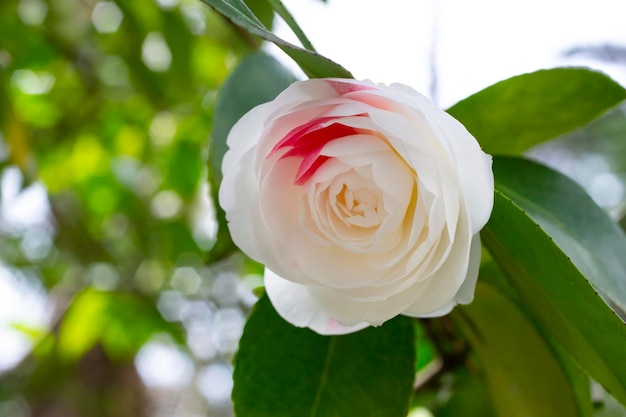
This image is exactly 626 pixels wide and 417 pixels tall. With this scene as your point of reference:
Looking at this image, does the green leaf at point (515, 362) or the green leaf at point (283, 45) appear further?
the green leaf at point (515, 362)

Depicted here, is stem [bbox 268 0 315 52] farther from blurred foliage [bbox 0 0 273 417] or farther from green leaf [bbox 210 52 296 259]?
blurred foliage [bbox 0 0 273 417]

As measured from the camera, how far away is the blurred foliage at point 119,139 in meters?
0.97

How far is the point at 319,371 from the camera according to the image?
1.11ft

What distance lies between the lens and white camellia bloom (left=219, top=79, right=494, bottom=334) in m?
0.23

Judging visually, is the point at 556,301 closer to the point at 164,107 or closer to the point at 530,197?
the point at 530,197

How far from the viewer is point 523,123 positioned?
0.38 metres

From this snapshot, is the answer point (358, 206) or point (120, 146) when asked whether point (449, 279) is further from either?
point (120, 146)

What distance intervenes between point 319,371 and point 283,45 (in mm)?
181

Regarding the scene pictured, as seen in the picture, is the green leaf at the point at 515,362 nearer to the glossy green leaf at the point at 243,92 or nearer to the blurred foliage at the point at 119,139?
the glossy green leaf at the point at 243,92

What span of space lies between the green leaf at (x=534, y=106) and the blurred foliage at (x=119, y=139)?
54 centimetres

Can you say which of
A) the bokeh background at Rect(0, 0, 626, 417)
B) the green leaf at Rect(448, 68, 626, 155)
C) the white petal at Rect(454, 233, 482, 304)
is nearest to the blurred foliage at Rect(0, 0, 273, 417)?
the bokeh background at Rect(0, 0, 626, 417)

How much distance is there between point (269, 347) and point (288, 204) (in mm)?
107

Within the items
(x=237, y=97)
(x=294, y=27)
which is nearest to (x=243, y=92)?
(x=237, y=97)

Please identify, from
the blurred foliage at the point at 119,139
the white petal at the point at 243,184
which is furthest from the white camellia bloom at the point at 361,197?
the blurred foliage at the point at 119,139
